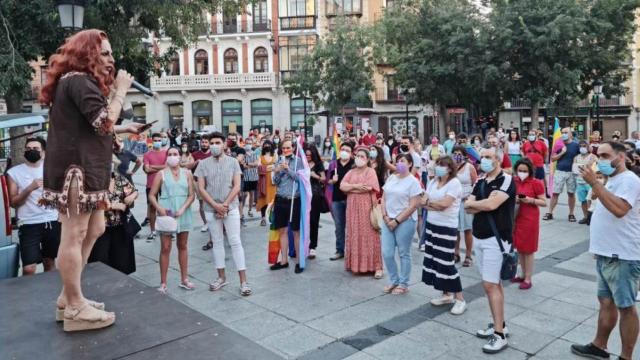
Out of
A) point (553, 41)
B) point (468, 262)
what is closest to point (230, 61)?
point (553, 41)

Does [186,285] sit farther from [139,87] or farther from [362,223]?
[139,87]

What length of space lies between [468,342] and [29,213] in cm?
475

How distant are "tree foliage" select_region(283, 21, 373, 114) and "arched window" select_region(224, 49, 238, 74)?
10800 millimetres

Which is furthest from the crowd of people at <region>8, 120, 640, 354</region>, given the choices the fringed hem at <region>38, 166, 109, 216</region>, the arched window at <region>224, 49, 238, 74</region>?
the arched window at <region>224, 49, 238, 74</region>

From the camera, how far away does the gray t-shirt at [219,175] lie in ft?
21.3

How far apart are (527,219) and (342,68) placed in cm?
2258

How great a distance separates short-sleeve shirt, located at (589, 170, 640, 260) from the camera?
420 cm

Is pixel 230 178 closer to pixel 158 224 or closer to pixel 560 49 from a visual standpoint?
pixel 158 224

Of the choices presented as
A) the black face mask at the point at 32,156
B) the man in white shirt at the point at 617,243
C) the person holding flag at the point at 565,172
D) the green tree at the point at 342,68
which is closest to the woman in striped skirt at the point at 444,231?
the man in white shirt at the point at 617,243

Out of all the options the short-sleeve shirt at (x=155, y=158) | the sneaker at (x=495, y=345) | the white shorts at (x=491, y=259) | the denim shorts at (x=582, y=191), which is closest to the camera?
the sneaker at (x=495, y=345)

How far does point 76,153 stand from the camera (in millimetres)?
2875

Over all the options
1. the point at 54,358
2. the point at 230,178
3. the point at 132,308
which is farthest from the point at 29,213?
the point at 54,358

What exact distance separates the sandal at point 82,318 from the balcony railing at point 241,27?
37.0 metres

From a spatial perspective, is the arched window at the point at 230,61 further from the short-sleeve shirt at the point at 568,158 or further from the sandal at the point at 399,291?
the sandal at the point at 399,291
